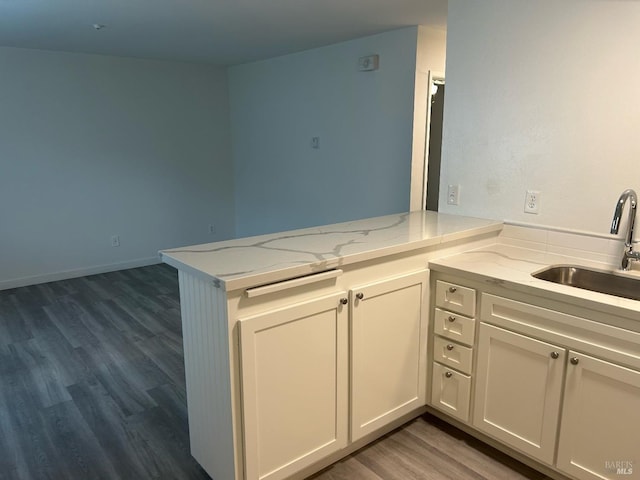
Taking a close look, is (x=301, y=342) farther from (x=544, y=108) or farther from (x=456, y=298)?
(x=544, y=108)

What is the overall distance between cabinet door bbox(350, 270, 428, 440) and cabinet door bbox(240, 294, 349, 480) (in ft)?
0.25

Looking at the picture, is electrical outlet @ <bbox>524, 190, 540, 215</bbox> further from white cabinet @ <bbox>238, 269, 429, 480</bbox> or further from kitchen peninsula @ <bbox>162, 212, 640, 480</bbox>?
white cabinet @ <bbox>238, 269, 429, 480</bbox>

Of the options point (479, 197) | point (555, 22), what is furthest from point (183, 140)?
point (555, 22)

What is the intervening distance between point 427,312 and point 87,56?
435cm

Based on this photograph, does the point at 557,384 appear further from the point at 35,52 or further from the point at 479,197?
the point at 35,52

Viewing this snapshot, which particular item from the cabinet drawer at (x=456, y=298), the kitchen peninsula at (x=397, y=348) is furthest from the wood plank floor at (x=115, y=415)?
the cabinet drawer at (x=456, y=298)

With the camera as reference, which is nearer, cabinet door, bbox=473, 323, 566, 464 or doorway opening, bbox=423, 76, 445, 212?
cabinet door, bbox=473, 323, 566, 464

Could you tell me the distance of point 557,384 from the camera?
1.81 meters

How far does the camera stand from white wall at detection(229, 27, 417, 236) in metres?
3.71

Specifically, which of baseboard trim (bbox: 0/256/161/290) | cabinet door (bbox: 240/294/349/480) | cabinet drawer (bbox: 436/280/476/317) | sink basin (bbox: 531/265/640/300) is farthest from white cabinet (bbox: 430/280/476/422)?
baseboard trim (bbox: 0/256/161/290)

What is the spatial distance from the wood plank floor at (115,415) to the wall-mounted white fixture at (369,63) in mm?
2595

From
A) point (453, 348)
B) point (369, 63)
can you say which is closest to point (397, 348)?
point (453, 348)

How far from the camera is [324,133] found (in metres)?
4.41

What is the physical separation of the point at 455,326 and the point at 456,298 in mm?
137
